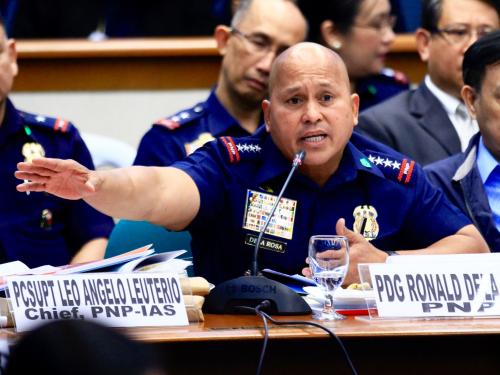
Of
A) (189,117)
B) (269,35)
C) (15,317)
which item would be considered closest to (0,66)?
(189,117)

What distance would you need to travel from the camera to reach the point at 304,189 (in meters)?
2.82

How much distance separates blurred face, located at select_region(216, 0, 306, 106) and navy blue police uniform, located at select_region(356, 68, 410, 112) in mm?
619

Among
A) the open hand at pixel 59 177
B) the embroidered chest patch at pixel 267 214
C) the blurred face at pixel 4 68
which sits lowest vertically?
the embroidered chest patch at pixel 267 214

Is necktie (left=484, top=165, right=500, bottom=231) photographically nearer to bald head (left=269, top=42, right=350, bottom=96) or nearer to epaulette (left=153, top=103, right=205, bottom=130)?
bald head (left=269, top=42, right=350, bottom=96)

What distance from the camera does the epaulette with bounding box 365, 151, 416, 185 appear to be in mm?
2910

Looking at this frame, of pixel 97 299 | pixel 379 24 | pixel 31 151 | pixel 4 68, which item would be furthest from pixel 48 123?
pixel 379 24

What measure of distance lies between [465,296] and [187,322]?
57 cm

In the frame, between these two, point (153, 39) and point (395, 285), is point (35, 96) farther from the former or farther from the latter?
point (395, 285)

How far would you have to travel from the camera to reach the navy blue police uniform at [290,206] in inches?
109

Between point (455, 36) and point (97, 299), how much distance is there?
7.81ft

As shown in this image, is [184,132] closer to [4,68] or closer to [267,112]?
[4,68]

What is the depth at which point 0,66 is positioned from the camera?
3.24 m

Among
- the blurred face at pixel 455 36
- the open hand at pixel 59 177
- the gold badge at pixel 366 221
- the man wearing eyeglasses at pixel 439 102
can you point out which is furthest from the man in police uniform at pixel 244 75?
the open hand at pixel 59 177

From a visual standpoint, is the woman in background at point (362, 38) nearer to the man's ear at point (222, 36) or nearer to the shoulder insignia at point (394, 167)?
the man's ear at point (222, 36)
